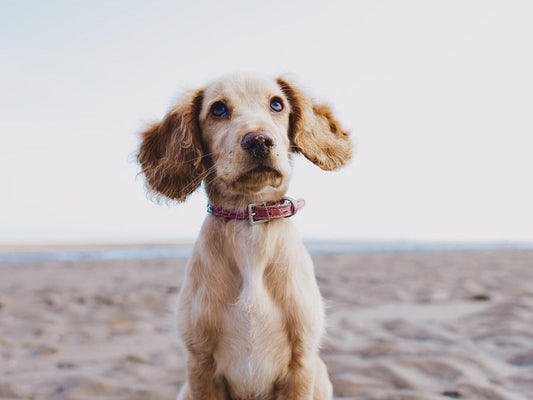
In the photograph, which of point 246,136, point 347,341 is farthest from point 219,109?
point 347,341

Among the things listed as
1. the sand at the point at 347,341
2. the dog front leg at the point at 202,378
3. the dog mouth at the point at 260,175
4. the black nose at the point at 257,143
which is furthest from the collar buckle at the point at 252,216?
the sand at the point at 347,341

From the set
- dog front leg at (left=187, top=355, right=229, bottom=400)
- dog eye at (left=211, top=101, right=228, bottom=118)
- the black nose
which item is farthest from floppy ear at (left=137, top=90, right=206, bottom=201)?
dog front leg at (left=187, top=355, right=229, bottom=400)

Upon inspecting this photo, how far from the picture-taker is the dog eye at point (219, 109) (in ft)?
6.93

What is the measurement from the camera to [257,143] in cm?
180

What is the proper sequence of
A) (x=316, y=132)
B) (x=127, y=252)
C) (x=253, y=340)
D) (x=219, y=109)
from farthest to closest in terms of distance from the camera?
(x=127, y=252), (x=316, y=132), (x=219, y=109), (x=253, y=340)

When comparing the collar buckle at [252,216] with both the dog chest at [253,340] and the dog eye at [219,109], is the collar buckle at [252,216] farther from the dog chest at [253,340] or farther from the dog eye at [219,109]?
the dog eye at [219,109]

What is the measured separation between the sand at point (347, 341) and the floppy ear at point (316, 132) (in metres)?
1.32

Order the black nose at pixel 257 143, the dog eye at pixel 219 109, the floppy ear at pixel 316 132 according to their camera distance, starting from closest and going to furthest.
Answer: the black nose at pixel 257 143, the dog eye at pixel 219 109, the floppy ear at pixel 316 132

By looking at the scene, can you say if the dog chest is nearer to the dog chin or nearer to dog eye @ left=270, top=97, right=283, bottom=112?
the dog chin

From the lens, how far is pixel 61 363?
4094mm

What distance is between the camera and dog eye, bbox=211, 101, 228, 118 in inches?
83.2

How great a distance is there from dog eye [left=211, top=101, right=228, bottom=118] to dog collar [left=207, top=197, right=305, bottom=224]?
406 mm

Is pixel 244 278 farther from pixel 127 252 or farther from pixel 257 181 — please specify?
pixel 127 252

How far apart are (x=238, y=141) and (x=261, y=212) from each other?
13.1 inches
